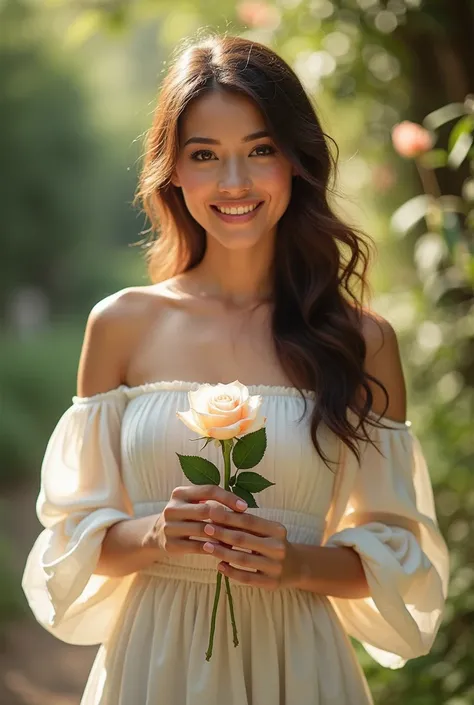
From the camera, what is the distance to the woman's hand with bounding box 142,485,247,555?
2.13 m

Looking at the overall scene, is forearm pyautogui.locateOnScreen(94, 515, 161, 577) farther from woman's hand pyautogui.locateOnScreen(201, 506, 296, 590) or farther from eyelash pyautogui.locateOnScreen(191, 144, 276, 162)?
eyelash pyautogui.locateOnScreen(191, 144, 276, 162)

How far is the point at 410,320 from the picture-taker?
14.8 ft

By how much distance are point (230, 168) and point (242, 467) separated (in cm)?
73

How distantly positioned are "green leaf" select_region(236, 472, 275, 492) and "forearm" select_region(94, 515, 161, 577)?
316mm

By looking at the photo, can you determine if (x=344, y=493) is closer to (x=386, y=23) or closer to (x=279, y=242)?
(x=279, y=242)

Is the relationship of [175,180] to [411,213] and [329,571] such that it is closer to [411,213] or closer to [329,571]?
[329,571]

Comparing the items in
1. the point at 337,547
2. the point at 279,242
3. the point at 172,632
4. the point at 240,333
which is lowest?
the point at 172,632

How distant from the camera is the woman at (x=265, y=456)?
2434 mm

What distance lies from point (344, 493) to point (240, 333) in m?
0.44

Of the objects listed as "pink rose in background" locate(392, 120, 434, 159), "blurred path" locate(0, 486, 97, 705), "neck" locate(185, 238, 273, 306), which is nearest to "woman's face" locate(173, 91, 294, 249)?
"neck" locate(185, 238, 273, 306)

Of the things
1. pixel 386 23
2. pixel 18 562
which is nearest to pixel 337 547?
pixel 386 23

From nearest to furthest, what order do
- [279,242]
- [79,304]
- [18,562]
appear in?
[279,242]
[18,562]
[79,304]

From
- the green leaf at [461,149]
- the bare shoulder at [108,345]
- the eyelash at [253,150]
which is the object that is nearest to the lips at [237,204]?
the eyelash at [253,150]

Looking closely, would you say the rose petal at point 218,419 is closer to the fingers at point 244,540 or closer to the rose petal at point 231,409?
the rose petal at point 231,409
